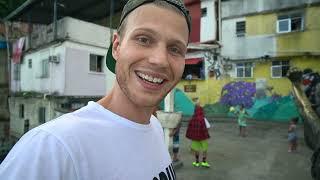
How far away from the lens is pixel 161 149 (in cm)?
205

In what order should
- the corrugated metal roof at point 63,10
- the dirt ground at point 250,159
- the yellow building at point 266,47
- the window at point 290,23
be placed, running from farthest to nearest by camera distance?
the window at point 290,23 → the yellow building at point 266,47 → the corrugated metal roof at point 63,10 → the dirt ground at point 250,159

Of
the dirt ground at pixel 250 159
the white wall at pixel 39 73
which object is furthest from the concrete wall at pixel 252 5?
the white wall at pixel 39 73

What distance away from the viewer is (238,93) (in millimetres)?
22781

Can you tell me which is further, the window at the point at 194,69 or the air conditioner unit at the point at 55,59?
the window at the point at 194,69

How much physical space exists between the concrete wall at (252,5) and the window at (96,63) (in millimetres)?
9440

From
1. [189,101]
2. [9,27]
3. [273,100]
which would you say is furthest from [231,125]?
[9,27]

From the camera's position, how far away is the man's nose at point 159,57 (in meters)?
1.67

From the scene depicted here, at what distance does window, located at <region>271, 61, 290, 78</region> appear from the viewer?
2103cm

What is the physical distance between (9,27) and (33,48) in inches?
181

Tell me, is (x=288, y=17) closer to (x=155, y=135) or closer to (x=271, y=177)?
(x=271, y=177)

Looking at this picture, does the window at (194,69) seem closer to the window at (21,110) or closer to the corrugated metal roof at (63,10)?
the corrugated metal roof at (63,10)

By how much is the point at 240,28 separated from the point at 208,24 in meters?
2.37

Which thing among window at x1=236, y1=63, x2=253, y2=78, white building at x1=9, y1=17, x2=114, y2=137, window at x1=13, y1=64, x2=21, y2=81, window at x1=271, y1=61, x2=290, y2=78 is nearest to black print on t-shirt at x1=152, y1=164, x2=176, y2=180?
white building at x1=9, y1=17, x2=114, y2=137

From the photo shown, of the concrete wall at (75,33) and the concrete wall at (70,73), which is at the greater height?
the concrete wall at (75,33)
